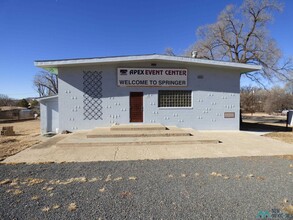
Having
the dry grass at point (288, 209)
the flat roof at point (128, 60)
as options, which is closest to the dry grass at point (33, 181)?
the dry grass at point (288, 209)

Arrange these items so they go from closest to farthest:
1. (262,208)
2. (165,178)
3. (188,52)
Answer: (262,208), (165,178), (188,52)

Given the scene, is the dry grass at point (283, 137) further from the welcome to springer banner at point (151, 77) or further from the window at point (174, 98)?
the welcome to springer banner at point (151, 77)

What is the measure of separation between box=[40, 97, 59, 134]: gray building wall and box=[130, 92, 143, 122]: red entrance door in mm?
4492

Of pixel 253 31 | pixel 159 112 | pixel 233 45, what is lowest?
pixel 159 112

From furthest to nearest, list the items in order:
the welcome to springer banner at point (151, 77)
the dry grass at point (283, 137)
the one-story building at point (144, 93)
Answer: the welcome to springer banner at point (151, 77) → the one-story building at point (144, 93) → the dry grass at point (283, 137)

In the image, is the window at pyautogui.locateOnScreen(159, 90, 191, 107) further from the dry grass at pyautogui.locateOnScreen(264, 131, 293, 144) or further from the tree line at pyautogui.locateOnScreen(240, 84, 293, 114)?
the tree line at pyautogui.locateOnScreen(240, 84, 293, 114)

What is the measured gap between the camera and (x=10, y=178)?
3.86 meters

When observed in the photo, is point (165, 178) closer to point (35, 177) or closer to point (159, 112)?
point (35, 177)

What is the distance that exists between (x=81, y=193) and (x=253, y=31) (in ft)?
73.9

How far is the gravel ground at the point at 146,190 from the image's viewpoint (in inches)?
103

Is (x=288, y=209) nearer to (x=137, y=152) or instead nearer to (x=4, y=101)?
(x=137, y=152)

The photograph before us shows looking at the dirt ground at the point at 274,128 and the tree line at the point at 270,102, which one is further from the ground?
the tree line at the point at 270,102

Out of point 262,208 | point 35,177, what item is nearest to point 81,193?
point 35,177

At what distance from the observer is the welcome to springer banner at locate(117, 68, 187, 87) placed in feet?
34.4
